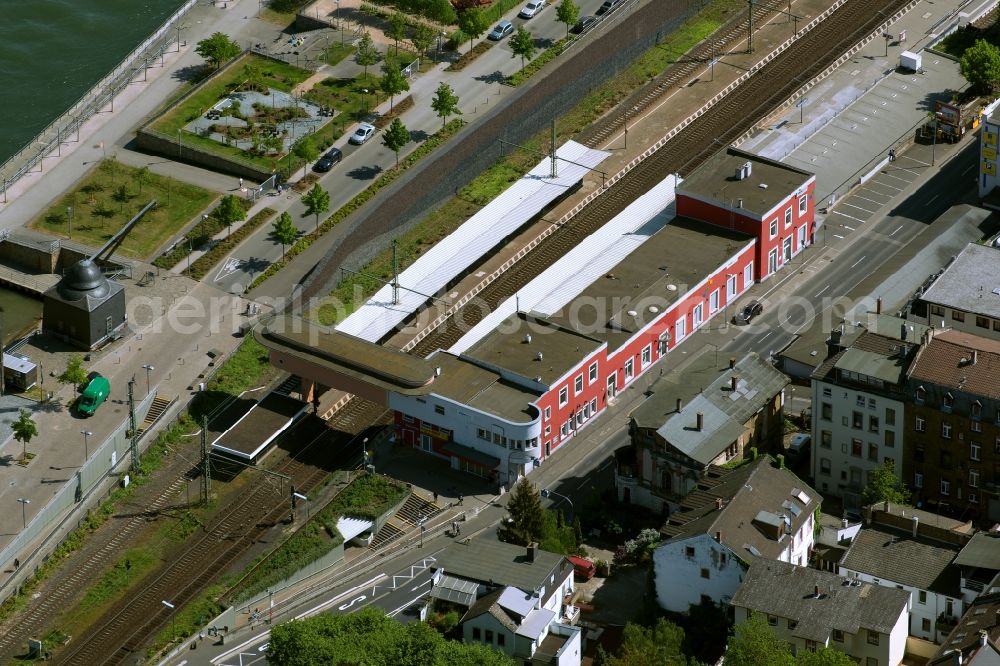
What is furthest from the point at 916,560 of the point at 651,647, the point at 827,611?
the point at 651,647

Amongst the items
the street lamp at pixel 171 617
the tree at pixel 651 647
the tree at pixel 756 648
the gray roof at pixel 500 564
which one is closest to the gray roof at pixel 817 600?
the tree at pixel 756 648

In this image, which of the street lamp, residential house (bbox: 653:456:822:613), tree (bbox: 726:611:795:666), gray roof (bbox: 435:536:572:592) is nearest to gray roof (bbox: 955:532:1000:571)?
residential house (bbox: 653:456:822:613)

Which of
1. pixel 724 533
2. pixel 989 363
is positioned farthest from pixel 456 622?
pixel 989 363

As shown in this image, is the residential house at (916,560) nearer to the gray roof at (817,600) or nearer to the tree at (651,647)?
the gray roof at (817,600)

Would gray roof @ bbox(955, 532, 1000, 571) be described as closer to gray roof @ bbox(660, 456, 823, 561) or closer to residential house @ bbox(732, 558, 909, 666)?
residential house @ bbox(732, 558, 909, 666)

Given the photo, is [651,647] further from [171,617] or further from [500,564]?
[171,617]
